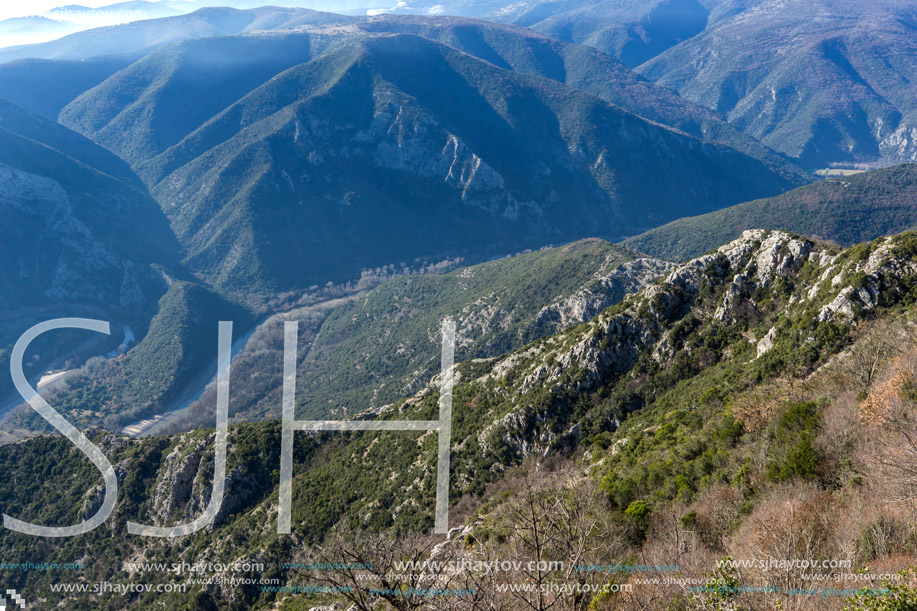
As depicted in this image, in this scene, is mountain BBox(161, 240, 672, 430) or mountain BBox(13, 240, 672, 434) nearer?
mountain BBox(161, 240, 672, 430)

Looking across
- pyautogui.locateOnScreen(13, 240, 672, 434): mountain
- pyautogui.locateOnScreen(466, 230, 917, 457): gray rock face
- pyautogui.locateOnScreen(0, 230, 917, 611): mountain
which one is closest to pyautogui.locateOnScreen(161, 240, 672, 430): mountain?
pyautogui.locateOnScreen(13, 240, 672, 434): mountain

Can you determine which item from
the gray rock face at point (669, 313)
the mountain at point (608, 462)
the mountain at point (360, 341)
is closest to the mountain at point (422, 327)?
the mountain at point (360, 341)

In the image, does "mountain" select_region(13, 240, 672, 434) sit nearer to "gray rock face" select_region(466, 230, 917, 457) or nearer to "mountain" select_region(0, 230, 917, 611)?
"mountain" select_region(0, 230, 917, 611)

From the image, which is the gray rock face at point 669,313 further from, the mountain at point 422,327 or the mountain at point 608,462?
the mountain at point 422,327

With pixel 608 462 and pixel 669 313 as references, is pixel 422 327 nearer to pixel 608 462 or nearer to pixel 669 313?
pixel 669 313

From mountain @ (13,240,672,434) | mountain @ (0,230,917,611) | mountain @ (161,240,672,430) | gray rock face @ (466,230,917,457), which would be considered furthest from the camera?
mountain @ (13,240,672,434)

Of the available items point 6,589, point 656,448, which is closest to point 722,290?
point 656,448

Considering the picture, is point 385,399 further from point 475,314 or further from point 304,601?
point 304,601

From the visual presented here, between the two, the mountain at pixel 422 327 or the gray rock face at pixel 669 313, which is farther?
the mountain at pixel 422 327
